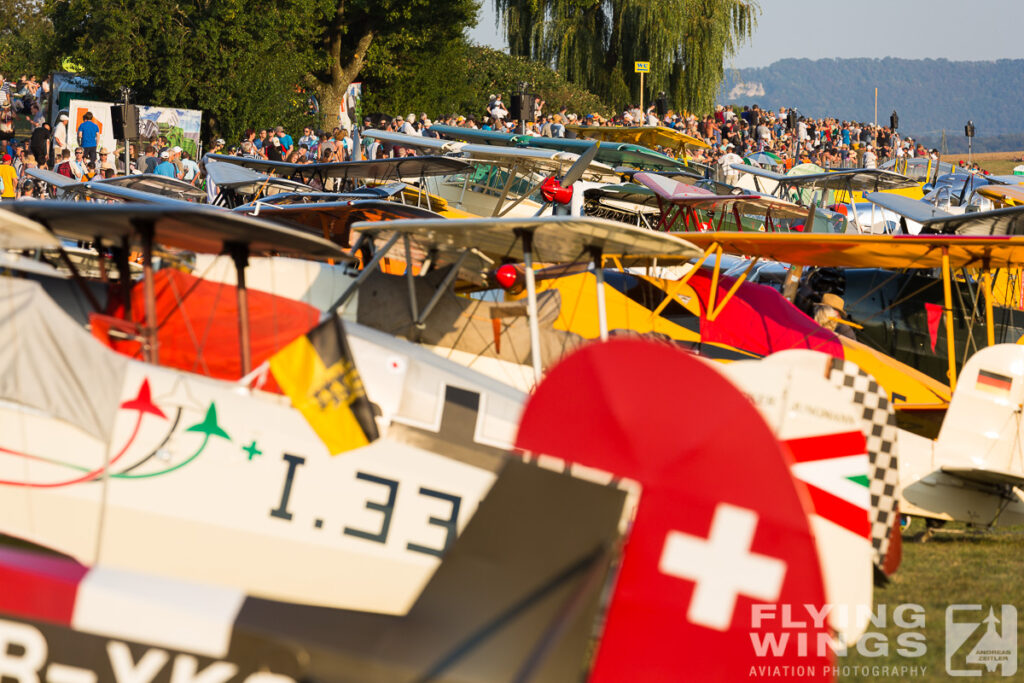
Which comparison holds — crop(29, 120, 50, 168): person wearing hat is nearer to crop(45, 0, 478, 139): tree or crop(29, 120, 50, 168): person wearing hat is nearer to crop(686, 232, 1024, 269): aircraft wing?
crop(45, 0, 478, 139): tree

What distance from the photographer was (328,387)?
387 centimetres

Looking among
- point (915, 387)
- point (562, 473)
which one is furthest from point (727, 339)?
point (562, 473)

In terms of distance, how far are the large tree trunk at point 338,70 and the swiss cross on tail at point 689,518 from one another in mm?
33291

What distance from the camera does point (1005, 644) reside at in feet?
15.9

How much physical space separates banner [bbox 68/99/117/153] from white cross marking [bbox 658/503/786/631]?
16334 mm

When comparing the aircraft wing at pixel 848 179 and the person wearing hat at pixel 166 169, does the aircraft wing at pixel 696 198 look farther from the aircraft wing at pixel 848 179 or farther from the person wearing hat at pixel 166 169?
the person wearing hat at pixel 166 169

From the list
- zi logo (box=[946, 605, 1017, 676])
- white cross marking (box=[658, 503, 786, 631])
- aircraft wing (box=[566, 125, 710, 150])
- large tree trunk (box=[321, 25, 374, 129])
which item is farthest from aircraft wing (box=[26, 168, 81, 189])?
large tree trunk (box=[321, 25, 374, 129])

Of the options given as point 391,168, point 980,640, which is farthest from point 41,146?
point 980,640

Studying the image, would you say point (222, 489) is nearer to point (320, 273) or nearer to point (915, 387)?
point (320, 273)

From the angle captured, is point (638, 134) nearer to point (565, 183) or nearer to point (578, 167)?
point (565, 183)

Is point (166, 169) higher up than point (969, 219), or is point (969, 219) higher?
point (166, 169)

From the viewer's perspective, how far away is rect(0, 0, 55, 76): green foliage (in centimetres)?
3002

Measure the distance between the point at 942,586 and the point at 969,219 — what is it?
6288 millimetres

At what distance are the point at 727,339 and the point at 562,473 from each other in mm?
5951
